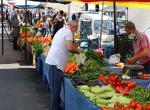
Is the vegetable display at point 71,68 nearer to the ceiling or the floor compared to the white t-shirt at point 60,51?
nearer to the floor

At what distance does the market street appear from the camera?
9.67 m

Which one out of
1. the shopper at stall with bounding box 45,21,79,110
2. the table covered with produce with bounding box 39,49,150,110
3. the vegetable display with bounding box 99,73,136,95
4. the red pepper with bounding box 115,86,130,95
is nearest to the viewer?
the table covered with produce with bounding box 39,49,150,110

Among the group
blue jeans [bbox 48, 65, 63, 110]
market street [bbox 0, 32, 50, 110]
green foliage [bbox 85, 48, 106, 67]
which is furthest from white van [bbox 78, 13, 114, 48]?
blue jeans [bbox 48, 65, 63, 110]

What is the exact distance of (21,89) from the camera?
1166cm

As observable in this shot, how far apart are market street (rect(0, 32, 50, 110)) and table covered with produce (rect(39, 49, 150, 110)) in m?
1.40

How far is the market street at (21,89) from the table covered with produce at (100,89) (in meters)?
1.40

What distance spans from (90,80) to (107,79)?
31cm

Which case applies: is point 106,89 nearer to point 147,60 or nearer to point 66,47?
point 66,47

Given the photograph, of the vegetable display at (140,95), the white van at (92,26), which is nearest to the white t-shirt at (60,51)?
the vegetable display at (140,95)

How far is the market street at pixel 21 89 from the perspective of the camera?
31.7 ft

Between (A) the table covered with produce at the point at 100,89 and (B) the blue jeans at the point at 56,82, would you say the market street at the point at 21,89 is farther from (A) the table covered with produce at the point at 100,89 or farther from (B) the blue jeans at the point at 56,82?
(A) the table covered with produce at the point at 100,89

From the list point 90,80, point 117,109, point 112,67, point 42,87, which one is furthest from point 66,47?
point 42,87

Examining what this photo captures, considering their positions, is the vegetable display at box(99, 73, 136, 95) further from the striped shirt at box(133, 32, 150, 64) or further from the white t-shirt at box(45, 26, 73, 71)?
the striped shirt at box(133, 32, 150, 64)

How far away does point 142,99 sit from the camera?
230 inches
